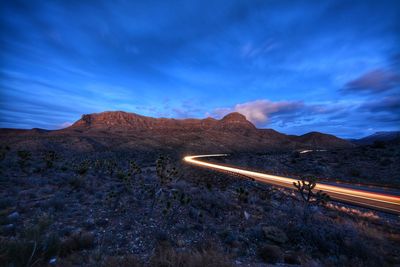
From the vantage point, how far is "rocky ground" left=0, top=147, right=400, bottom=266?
571cm

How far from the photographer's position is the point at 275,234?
8.48 metres

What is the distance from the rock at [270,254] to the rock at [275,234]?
102 cm

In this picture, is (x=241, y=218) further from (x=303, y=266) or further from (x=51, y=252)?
(x=51, y=252)

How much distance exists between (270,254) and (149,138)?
85662 mm

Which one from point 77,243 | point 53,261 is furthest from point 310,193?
point 53,261

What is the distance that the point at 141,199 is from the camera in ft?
41.2

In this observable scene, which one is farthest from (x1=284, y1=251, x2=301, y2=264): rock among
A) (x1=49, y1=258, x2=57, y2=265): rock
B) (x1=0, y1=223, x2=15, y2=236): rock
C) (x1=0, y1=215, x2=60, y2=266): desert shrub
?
(x1=0, y1=223, x2=15, y2=236): rock

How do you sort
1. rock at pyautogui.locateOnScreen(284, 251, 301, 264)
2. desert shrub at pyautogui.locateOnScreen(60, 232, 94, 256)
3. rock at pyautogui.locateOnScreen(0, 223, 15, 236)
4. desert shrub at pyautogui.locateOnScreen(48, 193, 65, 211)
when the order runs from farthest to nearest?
desert shrub at pyautogui.locateOnScreen(48, 193, 65, 211), rock at pyautogui.locateOnScreen(0, 223, 15, 236), rock at pyautogui.locateOnScreen(284, 251, 301, 264), desert shrub at pyautogui.locateOnScreen(60, 232, 94, 256)

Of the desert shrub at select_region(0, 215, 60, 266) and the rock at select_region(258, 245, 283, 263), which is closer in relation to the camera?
the desert shrub at select_region(0, 215, 60, 266)

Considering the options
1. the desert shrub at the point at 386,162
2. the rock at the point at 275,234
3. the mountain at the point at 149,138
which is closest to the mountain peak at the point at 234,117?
the mountain at the point at 149,138

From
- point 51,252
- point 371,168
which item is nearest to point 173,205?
point 51,252

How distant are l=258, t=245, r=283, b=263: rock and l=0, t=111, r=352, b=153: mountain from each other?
6185cm

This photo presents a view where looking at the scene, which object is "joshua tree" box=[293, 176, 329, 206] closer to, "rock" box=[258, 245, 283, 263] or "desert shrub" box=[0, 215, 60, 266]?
"rock" box=[258, 245, 283, 263]

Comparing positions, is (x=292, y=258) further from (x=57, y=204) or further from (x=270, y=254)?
(x=57, y=204)
